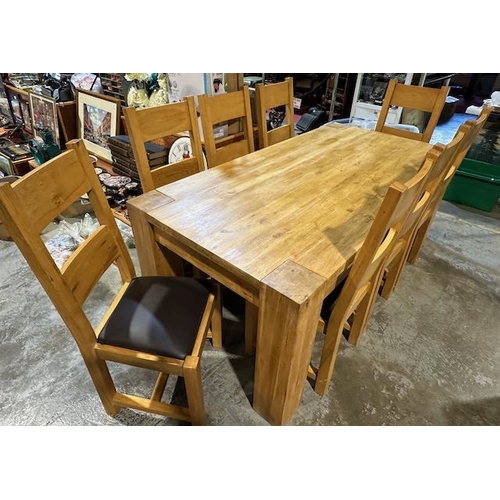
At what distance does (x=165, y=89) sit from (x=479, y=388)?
2.70 metres

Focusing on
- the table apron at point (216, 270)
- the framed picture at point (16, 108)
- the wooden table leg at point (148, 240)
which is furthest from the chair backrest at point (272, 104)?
the framed picture at point (16, 108)

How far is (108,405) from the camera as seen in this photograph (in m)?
1.31

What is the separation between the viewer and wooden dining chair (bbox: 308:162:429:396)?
0.86m

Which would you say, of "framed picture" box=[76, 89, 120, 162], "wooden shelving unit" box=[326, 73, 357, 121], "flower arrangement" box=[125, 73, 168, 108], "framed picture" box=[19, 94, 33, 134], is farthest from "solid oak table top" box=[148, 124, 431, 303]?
"framed picture" box=[19, 94, 33, 134]

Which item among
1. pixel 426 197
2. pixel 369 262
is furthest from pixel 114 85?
pixel 369 262

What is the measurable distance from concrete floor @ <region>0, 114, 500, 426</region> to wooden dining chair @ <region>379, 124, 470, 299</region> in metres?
0.18

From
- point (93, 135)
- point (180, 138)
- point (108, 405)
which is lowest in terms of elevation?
point (108, 405)

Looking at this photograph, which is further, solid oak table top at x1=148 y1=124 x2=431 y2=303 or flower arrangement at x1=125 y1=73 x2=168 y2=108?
flower arrangement at x1=125 y1=73 x2=168 y2=108

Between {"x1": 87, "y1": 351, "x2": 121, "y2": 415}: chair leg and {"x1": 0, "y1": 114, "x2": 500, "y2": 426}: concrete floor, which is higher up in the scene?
{"x1": 87, "y1": 351, "x2": 121, "y2": 415}: chair leg

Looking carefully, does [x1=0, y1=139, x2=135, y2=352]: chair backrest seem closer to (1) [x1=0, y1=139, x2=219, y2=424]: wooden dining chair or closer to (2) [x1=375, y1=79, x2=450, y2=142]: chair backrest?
(1) [x1=0, y1=139, x2=219, y2=424]: wooden dining chair

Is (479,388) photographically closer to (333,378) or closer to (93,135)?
(333,378)

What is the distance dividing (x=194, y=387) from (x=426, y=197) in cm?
117

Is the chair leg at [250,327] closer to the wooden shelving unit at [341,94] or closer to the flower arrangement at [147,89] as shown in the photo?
the flower arrangement at [147,89]

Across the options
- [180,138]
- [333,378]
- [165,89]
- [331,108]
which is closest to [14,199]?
[333,378]
